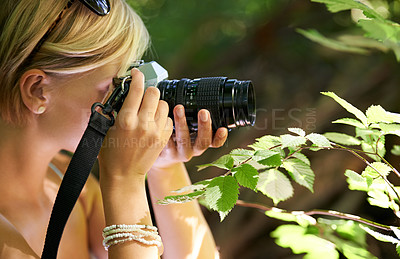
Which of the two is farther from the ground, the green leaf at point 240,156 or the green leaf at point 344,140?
the green leaf at point 240,156

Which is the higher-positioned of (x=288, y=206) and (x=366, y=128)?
(x=366, y=128)

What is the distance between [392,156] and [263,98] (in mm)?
435

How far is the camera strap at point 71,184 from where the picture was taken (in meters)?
0.52

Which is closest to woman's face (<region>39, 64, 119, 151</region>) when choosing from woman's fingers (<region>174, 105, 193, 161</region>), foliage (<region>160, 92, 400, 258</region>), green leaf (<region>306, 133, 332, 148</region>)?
woman's fingers (<region>174, 105, 193, 161</region>)

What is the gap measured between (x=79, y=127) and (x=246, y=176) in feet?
1.13

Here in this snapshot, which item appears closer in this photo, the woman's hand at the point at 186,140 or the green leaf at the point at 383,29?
the green leaf at the point at 383,29

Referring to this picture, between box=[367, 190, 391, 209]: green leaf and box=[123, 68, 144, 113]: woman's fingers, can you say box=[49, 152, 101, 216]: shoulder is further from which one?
box=[367, 190, 391, 209]: green leaf

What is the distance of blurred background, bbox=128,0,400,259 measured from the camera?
1.10m

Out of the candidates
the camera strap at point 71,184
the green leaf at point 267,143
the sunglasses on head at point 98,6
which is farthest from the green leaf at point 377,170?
the sunglasses on head at point 98,6

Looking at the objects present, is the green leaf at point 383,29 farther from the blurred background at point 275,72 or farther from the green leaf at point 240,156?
the blurred background at point 275,72

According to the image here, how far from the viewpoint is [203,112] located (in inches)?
23.8

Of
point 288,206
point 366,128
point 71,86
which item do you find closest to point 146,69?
point 71,86

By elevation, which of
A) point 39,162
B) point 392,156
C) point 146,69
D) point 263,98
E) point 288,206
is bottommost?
point 288,206

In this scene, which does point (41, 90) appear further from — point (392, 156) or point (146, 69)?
point (392, 156)
